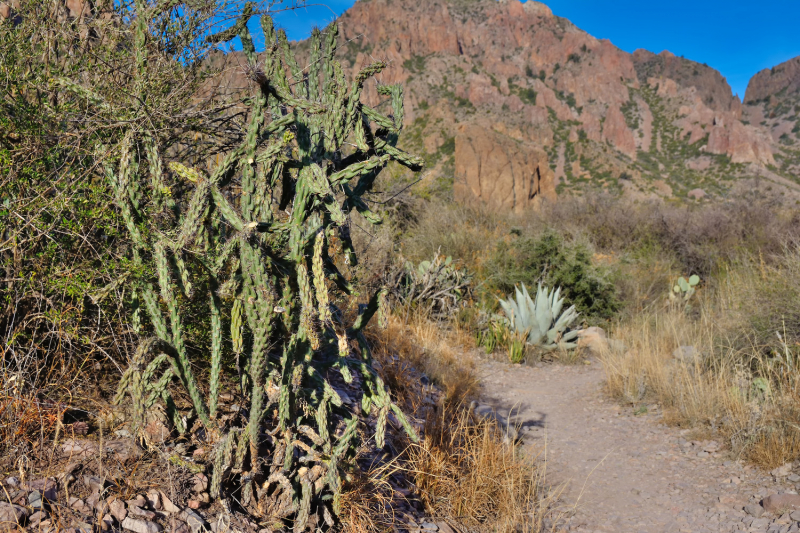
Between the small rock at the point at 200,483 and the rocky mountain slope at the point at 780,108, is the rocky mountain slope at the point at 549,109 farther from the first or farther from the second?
the small rock at the point at 200,483

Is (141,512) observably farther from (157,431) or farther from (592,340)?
(592,340)

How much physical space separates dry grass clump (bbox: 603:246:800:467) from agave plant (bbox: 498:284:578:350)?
806 millimetres

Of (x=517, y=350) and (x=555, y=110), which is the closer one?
(x=517, y=350)

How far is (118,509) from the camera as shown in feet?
6.56

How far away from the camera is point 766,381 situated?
4.29m

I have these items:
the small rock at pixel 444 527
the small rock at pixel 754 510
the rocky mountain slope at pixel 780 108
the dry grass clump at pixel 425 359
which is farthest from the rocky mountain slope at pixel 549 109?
the small rock at pixel 444 527

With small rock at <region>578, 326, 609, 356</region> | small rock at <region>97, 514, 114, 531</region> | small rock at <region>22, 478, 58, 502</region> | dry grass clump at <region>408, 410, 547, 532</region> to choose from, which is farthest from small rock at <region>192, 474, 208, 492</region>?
small rock at <region>578, 326, 609, 356</region>

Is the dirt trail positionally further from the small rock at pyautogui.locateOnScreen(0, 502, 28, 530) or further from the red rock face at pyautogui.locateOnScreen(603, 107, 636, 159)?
the red rock face at pyautogui.locateOnScreen(603, 107, 636, 159)

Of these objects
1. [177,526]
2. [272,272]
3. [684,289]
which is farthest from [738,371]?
[177,526]

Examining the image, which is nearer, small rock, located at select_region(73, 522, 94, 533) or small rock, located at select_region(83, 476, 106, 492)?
small rock, located at select_region(73, 522, 94, 533)

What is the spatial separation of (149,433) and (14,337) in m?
0.72

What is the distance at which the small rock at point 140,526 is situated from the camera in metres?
1.94

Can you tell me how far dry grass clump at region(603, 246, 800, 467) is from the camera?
3.92m

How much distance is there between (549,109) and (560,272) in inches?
1681
